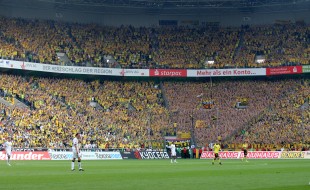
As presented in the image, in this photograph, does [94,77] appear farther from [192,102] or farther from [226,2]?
[226,2]

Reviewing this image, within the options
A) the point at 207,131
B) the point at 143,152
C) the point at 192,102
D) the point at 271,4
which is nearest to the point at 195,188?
the point at 143,152

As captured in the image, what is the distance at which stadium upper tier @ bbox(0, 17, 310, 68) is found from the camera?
78.8 m

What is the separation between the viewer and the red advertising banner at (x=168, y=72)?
82000mm

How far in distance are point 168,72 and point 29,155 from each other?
3139 centimetres

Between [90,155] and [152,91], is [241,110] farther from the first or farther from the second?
[90,155]

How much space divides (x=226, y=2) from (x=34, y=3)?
1136 inches

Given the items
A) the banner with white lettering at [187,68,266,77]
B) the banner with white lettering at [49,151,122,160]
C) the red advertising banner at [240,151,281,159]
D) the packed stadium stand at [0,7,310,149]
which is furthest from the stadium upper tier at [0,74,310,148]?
the red advertising banner at [240,151,281,159]

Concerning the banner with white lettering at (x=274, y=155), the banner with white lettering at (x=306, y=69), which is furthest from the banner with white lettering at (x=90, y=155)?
the banner with white lettering at (x=306, y=69)

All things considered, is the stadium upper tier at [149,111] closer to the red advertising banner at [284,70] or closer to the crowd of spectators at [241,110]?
the crowd of spectators at [241,110]

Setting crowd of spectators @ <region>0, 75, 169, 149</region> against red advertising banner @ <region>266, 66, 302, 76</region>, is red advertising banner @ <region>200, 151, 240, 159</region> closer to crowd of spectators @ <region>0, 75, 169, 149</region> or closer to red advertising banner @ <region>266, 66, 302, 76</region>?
crowd of spectators @ <region>0, 75, 169, 149</region>

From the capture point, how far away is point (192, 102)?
262 feet

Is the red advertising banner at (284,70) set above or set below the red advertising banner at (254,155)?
above

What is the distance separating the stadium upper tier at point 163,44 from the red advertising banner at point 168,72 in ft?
3.23

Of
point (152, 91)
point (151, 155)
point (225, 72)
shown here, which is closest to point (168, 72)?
point (152, 91)
